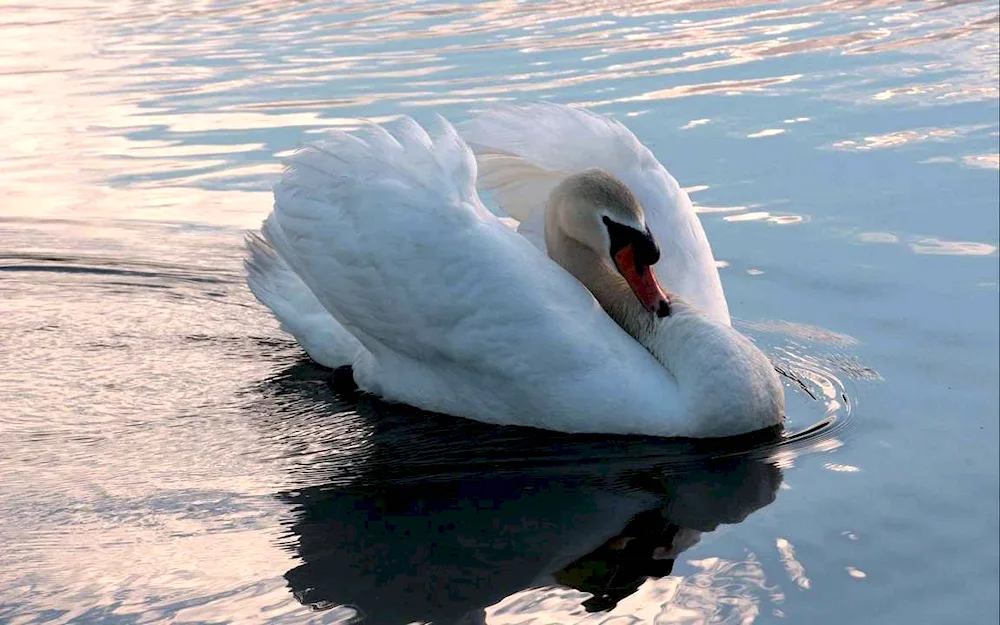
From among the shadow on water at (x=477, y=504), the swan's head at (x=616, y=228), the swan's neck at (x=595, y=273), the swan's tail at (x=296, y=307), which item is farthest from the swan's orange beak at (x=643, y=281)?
the swan's tail at (x=296, y=307)

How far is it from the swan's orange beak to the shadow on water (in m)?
0.63

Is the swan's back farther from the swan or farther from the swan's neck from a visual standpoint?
the swan's neck

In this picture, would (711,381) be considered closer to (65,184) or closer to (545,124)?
(545,124)

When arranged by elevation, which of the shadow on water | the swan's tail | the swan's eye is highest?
the swan's eye

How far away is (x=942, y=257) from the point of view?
8406 mm

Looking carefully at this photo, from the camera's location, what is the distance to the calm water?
17.2 feet

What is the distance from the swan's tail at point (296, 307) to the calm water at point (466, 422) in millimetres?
144

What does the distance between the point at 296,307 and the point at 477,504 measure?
208cm

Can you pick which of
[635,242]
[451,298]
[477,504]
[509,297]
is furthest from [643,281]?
[477,504]

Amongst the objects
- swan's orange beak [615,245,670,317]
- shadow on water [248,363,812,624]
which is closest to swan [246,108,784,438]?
swan's orange beak [615,245,670,317]

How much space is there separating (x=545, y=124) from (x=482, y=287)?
131cm

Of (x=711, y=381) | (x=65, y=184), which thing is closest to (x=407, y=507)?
(x=711, y=381)

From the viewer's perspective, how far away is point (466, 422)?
6.86m

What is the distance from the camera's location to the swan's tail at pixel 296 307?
7.54m
